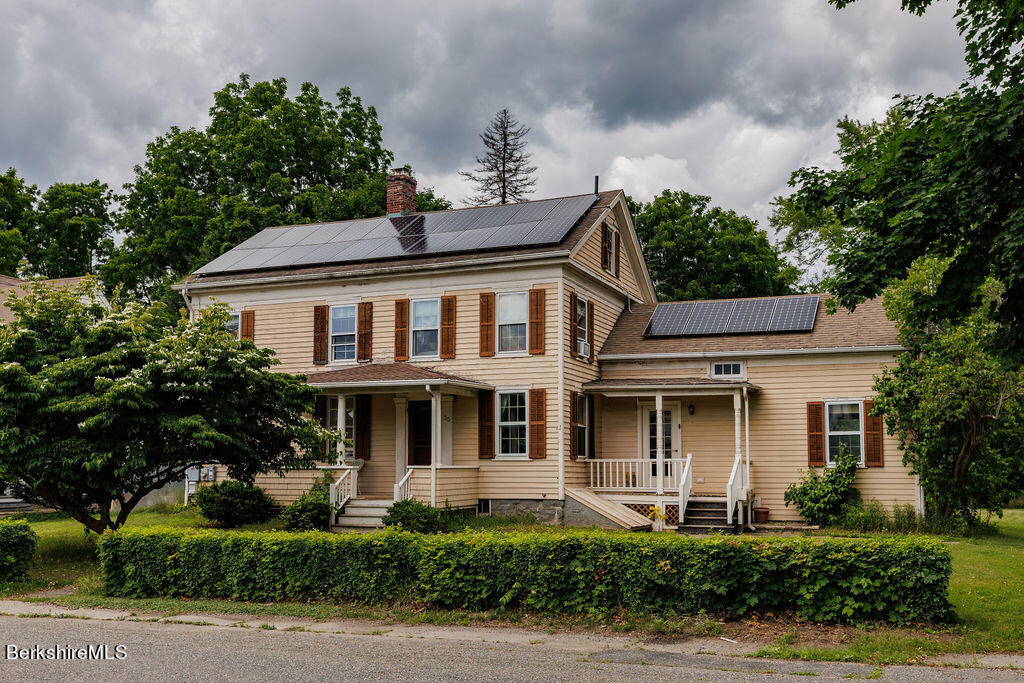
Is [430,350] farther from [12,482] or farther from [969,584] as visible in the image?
[969,584]

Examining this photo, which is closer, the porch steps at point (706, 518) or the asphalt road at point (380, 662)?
the asphalt road at point (380, 662)

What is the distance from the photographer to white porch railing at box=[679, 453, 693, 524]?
61.2ft

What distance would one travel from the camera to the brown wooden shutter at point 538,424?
783 inches

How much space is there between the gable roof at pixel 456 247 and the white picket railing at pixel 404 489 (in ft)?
16.3

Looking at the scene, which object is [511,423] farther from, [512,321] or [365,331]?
[365,331]

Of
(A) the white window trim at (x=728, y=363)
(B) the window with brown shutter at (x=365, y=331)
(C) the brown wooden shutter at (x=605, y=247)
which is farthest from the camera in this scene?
(C) the brown wooden shutter at (x=605, y=247)

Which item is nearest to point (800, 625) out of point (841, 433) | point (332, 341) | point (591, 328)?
point (841, 433)

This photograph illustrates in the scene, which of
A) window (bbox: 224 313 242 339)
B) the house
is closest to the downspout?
the house

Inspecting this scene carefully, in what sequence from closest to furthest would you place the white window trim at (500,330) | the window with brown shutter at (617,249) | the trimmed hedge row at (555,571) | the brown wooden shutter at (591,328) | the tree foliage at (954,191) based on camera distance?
1. the trimmed hedge row at (555,571)
2. the tree foliage at (954,191)
3. the white window trim at (500,330)
4. the brown wooden shutter at (591,328)
5. the window with brown shutter at (617,249)

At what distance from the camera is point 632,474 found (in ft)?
68.9

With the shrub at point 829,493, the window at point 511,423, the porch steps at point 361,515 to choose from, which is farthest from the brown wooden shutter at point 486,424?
the shrub at point 829,493

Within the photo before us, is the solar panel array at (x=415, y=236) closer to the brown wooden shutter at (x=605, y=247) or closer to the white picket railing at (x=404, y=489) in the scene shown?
the brown wooden shutter at (x=605, y=247)

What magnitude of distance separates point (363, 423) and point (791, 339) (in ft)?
32.9

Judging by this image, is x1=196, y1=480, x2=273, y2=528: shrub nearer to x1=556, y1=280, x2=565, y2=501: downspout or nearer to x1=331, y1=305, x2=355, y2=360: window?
x1=331, y1=305, x2=355, y2=360: window
